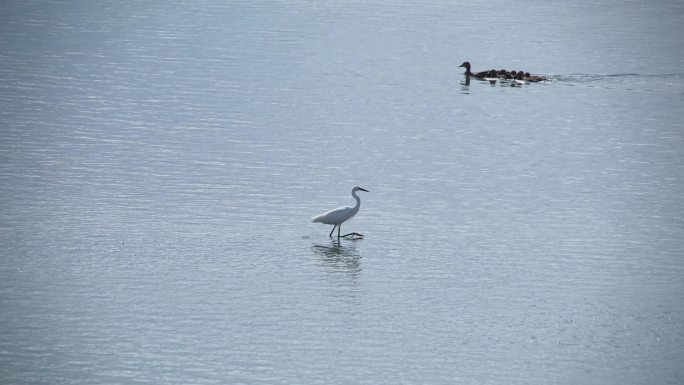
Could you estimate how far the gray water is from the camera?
730 inches

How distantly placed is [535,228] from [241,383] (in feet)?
35.4

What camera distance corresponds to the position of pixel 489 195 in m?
28.7

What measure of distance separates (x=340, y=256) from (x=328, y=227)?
102 inches

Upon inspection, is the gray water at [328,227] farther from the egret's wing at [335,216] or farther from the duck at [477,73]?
the duck at [477,73]

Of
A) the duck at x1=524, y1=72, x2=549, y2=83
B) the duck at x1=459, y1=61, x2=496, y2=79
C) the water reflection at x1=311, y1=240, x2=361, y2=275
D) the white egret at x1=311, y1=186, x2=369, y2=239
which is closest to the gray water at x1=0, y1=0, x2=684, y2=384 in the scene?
the water reflection at x1=311, y1=240, x2=361, y2=275

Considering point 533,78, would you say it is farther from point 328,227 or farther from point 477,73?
point 328,227

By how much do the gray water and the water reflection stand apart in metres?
0.09

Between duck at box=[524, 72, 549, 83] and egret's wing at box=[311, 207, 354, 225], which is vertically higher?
egret's wing at box=[311, 207, 354, 225]

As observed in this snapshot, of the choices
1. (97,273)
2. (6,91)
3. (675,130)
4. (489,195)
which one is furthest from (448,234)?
(6,91)

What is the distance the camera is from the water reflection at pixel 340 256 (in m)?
22.6

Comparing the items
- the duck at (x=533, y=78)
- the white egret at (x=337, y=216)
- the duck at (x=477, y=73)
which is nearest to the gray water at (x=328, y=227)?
the duck at (x=533, y=78)

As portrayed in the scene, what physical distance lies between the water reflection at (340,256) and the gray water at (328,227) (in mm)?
91

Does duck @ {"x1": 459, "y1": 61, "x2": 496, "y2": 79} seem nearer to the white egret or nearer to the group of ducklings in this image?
the group of ducklings

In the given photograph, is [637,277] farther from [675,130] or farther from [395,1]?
[395,1]
